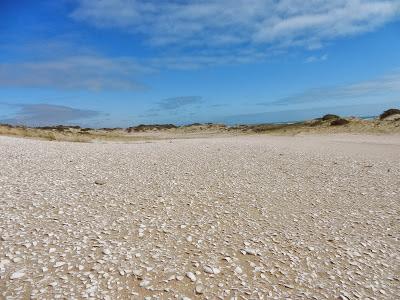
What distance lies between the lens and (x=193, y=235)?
354 inches

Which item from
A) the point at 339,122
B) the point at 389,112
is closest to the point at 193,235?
the point at 339,122

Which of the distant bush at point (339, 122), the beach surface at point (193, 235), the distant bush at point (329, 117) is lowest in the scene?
the beach surface at point (193, 235)

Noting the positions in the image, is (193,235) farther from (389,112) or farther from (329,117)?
(389,112)

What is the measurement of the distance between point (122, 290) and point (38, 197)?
6.24 metres

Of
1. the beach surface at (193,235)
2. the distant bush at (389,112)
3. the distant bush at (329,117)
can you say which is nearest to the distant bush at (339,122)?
the distant bush at (329,117)

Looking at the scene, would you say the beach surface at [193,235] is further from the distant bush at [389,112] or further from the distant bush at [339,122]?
the distant bush at [389,112]

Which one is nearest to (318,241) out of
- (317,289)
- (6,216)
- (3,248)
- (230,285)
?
(317,289)

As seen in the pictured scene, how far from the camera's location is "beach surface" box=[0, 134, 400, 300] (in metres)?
6.64

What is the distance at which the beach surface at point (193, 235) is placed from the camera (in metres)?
6.64

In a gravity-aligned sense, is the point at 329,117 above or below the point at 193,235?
above

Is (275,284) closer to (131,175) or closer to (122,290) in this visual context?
(122,290)

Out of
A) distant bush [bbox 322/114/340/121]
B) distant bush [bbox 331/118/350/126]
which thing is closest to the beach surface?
distant bush [bbox 331/118/350/126]

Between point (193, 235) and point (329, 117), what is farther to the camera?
point (329, 117)

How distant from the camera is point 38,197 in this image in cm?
1116
